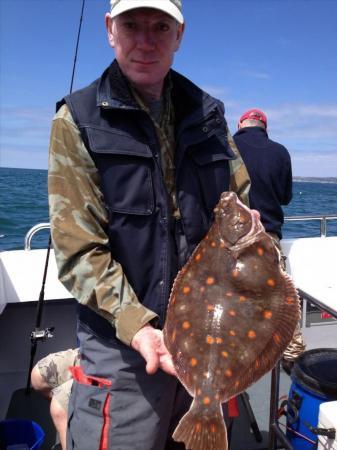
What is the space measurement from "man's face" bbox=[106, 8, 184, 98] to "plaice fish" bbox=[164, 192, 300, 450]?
765mm

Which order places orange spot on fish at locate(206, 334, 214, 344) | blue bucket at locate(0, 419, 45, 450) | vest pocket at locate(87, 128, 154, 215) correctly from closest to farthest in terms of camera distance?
orange spot on fish at locate(206, 334, 214, 344), vest pocket at locate(87, 128, 154, 215), blue bucket at locate(0, 419, 45, 450)

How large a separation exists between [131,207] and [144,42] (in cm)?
75

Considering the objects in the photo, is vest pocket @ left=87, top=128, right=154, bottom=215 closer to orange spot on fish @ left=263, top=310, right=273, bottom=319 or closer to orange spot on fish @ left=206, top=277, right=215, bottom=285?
orange spot on fish @ left=206, top=277, right=215, bottom=285

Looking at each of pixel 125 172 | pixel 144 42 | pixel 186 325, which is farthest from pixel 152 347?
pixel 144 42

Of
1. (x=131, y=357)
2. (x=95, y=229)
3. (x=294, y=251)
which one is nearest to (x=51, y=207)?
(x=95, y=229)

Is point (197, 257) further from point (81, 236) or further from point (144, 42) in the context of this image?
point (144, 42)

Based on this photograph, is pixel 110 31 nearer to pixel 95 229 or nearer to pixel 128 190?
pixel 128 190

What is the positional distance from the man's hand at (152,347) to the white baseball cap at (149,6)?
1.37m

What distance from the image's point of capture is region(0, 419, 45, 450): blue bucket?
326 cm

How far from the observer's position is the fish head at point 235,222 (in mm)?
1990

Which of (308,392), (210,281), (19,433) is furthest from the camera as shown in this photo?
(19,433)

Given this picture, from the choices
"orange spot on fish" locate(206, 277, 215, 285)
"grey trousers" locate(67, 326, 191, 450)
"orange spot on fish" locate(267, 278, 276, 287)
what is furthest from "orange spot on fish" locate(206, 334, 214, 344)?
"grey trousers" locate(67, 326, 191, 450)

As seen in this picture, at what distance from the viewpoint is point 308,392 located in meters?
2.89

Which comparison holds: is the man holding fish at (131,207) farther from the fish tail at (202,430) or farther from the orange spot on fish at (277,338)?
the orange spot on fish at (277,338)
